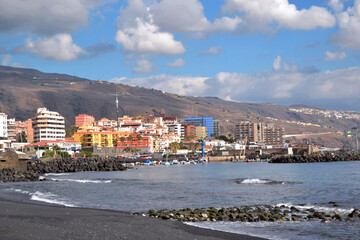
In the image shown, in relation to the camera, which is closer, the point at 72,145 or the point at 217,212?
the point at 217,212

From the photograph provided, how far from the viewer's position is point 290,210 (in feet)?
91.7

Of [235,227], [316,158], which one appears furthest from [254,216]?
[316,158]

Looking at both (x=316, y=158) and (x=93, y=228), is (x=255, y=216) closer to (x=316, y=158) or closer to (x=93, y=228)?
(x=93, y=228)

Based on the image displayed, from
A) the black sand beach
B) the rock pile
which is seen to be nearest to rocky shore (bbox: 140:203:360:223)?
the rock pile

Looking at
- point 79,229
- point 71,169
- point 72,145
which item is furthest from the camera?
point 72,145

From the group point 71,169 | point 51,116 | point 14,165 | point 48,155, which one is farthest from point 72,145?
point 14,165

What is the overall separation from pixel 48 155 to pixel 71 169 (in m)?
43.3

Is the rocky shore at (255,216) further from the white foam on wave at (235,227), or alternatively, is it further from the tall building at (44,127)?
the tall building at (44,127)

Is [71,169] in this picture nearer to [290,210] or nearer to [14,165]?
[14,165]

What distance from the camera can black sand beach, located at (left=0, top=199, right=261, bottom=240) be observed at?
50.3 feet

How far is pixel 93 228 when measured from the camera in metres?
17.3

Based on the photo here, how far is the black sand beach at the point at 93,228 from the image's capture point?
15319 mm

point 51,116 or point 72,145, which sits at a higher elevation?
point 51,116

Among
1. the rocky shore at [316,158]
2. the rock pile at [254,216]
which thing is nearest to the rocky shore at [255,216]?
the rock pile at [254,216]
